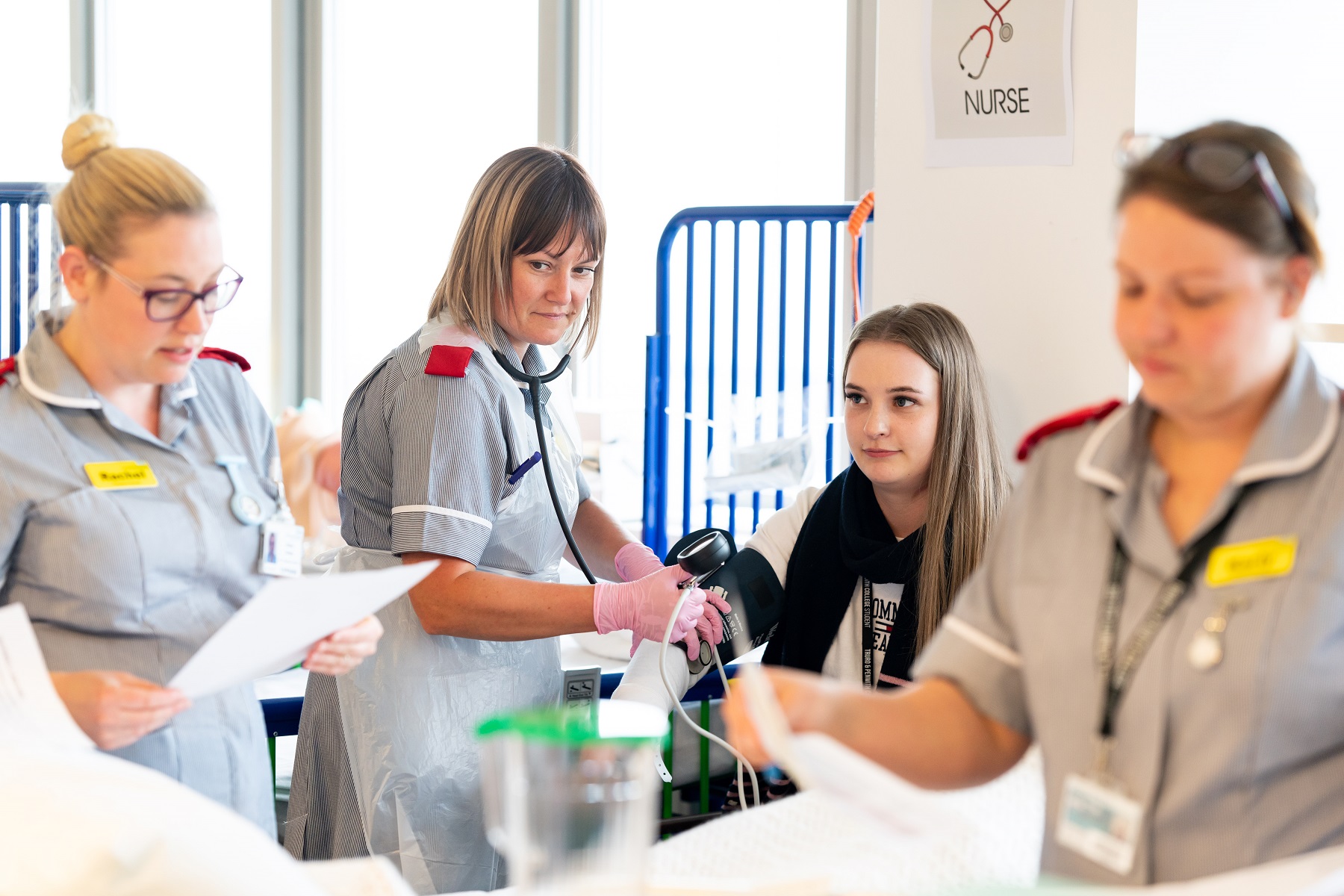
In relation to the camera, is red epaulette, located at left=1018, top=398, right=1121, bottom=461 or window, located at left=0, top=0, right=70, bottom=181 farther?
window, located at left=0, top=0, right=70, bottom=181

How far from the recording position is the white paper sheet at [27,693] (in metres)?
1.24

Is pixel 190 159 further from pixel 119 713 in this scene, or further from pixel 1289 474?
pixel 1289 474

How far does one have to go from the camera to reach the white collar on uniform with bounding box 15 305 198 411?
139cm

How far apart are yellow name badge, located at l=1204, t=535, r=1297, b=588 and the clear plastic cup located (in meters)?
0.48

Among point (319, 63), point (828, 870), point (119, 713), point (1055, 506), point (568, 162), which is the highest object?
point (319, 63)

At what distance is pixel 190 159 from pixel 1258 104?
3.91 metres

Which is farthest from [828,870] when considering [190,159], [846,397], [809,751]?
[190,159]

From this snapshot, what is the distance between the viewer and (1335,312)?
6.34 feet

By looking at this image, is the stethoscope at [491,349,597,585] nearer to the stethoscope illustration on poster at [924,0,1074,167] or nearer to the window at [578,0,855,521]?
the stethoscope illustration on poster at [924,0,1074,167]

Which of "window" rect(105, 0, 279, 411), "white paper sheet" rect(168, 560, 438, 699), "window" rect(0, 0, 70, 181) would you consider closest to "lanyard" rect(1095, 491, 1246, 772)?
"white paper sheet" rect(168, 560, 438, 699)

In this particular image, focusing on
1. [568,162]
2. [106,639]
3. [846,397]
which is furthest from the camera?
[846,397]

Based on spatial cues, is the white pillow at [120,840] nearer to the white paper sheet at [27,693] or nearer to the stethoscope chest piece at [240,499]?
the white paper sheet at [27,693]

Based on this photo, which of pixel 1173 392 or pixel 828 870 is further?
pixel 828 870

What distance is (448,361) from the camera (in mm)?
1764
